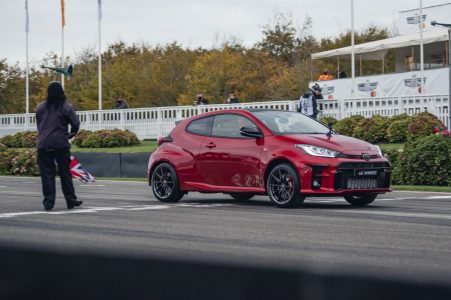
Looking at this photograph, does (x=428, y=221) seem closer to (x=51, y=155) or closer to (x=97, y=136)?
(x=51, y=155)

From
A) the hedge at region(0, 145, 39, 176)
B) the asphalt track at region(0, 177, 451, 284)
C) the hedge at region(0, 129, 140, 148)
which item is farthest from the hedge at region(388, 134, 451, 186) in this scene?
the hedge at region(0, 129, 140, 148)

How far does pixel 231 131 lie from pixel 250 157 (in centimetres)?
77

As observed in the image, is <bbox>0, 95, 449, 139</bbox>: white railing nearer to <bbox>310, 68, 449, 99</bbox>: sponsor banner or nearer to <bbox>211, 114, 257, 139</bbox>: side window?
<bbox>310, 68, 449, 99</bbox>: sponsor banner

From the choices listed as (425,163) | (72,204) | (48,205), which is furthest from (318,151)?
(425,163)

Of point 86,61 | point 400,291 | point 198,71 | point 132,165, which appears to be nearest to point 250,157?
point 400,291

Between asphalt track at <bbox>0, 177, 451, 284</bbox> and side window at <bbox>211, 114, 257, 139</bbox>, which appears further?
side window at <bbox>211, 114, 257, 139</bbox>

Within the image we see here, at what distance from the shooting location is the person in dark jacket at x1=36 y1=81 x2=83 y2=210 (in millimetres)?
11672

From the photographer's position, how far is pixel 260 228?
9.16m

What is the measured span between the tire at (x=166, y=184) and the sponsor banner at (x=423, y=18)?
98.3 ft

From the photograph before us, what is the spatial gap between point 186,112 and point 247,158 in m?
21.9

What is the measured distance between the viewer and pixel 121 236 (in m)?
8.43

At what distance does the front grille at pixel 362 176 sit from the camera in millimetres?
11820

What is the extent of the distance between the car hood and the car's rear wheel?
26.5 inches

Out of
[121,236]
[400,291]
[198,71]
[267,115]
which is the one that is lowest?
[121,236]
